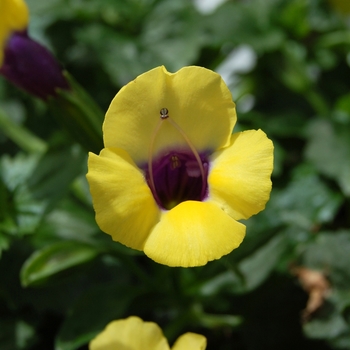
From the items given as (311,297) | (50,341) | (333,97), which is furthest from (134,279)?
(333,97)

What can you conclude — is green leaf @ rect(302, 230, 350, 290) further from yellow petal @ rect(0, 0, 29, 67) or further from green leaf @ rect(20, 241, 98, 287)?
yellow petal @ rect(0, 0, 29, 67)

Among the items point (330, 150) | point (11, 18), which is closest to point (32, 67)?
point (11, 18)

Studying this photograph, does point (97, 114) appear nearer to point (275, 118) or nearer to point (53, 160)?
point (53, 160)

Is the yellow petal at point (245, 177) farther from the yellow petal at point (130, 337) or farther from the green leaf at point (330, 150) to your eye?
the green leaf at point (330, 150)

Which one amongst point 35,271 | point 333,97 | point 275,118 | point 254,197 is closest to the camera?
point 254,197

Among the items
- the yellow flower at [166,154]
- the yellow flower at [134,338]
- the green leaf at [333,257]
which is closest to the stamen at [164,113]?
the yellow flower at [166,154]

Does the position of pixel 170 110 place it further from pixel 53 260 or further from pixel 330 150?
pixel 330 150
